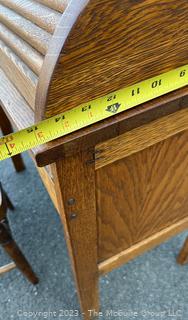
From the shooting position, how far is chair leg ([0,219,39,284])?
93 centimetres

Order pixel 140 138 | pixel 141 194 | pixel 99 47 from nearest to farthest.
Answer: pixel 99 47 → pixel 140 138 → pixel 141 194

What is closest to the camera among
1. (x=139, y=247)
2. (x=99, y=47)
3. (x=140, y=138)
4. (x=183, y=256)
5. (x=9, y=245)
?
(x=99, y=47)

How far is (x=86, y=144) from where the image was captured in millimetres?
459

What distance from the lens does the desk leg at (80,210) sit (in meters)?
0.49

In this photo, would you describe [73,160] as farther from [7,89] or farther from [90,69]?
[7,89]

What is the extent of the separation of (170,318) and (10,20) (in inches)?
40.5

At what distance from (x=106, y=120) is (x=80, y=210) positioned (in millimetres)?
198

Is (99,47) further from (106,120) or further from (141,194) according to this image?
(141,194)

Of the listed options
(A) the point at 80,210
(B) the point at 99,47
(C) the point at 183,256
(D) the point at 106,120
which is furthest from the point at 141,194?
(C) the point at 183,256

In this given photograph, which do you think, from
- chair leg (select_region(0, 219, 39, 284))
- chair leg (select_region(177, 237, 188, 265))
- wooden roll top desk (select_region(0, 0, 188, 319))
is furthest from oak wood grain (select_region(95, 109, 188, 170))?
chair leg (select_region(177, 237, 188, 265))

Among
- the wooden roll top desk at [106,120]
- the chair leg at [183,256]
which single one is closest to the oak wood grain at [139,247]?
the wooden roll top desk at [106,120]

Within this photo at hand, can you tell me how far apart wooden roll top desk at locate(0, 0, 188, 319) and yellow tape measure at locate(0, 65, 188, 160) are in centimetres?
1

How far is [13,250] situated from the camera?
1.00 meters

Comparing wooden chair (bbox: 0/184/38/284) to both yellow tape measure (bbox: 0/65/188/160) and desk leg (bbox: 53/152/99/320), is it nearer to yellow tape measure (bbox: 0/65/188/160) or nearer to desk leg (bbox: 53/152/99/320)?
desk leg (bbox: 53/152/99/320)
